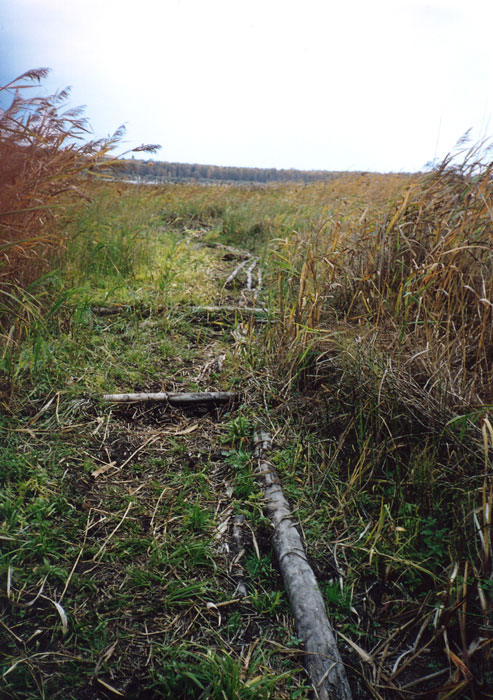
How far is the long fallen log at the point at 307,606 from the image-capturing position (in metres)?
1.28

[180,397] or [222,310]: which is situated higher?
[222,310]

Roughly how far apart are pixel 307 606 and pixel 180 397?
1.31 m

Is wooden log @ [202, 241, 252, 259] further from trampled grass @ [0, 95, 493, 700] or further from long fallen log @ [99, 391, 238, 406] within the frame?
long fallen log @ [99, 391, 238, 406]

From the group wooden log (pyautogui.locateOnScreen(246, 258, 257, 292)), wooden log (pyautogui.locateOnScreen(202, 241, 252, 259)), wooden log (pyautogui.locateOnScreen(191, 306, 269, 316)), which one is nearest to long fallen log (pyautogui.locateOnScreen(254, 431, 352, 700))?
wooden log (pyautogui.locateOnScreen(191, 306, 269, 316))

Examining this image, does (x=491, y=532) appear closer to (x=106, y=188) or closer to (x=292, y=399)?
(x=292, y=399)

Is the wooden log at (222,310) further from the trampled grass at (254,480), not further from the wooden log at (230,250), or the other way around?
the wooden log at (230,250)

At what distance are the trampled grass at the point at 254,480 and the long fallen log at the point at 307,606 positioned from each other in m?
0.05

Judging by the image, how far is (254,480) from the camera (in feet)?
6.59

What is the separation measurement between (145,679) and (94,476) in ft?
2.89

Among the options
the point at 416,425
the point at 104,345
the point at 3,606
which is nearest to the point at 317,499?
the point at 416,425

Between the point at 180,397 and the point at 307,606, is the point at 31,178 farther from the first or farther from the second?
the point at 307,606

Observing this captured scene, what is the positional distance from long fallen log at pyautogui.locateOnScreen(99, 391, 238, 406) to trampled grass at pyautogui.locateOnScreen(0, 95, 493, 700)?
7 centimetres

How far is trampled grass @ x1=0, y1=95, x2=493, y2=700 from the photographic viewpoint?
53.1 inches

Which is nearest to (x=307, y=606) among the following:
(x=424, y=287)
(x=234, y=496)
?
(x=234, y=496)
